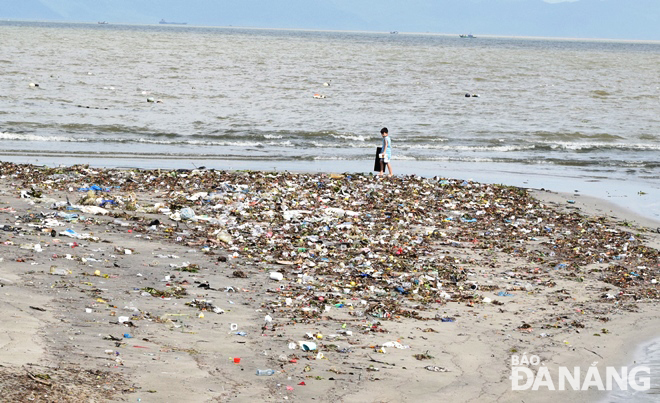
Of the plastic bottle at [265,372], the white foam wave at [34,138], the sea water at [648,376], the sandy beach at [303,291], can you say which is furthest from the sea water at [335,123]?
the plastic bottle at [265,372]

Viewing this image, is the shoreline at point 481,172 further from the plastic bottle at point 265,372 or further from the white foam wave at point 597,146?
the plastic bottle at point 265,372

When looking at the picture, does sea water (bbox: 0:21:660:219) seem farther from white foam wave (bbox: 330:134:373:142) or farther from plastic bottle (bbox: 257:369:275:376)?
plastic bottle (bbox: 257:369:275:376)

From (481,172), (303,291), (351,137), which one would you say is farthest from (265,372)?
(351,137)

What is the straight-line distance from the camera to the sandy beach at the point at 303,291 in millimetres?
6852

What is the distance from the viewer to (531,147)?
27281mm

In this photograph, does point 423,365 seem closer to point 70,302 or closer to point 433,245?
point 70,302

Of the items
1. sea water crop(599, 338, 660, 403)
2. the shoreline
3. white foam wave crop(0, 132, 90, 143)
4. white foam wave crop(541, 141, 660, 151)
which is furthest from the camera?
white foam wave crop(541, 141, 660, 151)

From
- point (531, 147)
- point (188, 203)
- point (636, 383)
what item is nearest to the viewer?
point (636, 383)

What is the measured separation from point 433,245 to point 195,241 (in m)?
3.69

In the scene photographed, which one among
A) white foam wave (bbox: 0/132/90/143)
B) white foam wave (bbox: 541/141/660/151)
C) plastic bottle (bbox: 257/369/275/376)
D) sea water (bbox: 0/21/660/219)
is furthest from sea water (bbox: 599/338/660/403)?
white foam wave (bbox: 0/132/90/143)

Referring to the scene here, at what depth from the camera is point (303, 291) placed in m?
9.52

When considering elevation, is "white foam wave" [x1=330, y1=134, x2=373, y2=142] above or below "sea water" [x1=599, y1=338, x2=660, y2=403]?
above

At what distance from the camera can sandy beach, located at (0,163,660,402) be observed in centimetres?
685

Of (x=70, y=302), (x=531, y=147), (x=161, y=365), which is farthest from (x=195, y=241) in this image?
(x=531, y=147)
